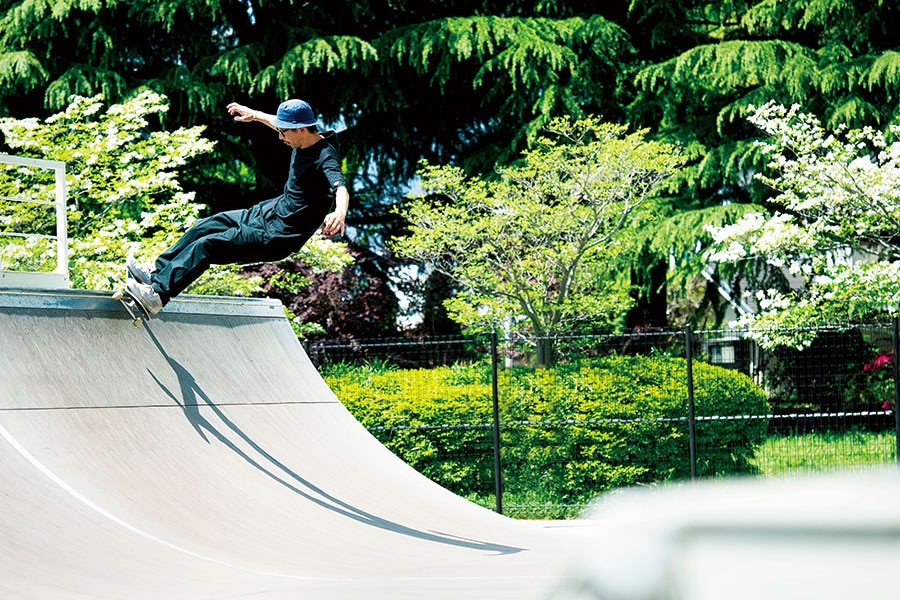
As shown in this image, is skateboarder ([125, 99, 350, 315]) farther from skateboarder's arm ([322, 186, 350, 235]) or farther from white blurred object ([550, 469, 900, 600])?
white blurred object ([550, 469, 900, 600])

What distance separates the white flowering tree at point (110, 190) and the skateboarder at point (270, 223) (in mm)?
7104

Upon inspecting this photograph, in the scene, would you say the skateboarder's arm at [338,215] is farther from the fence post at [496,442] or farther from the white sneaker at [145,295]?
the fence post at [496,442]

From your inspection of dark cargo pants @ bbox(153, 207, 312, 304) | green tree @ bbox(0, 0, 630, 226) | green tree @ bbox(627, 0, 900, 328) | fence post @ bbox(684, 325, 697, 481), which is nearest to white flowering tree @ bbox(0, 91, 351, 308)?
green tree @ bbox(0, 0, 630, 226)

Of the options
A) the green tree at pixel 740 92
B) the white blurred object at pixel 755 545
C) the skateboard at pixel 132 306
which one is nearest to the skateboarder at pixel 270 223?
the skateboard at pixel 132 306

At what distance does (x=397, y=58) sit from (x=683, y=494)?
19.7 m

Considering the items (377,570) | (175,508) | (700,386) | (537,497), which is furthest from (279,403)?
(700,386)

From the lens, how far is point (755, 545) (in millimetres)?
974

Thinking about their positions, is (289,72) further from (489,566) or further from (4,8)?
(489,566)

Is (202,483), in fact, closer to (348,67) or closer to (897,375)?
(897,375)

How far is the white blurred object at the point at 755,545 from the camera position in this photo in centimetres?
92

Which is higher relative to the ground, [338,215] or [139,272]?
[338,215]

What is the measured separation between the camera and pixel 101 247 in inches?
545

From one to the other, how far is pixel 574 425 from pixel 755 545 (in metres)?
11.8

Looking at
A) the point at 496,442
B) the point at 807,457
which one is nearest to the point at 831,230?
the point at 807,457
